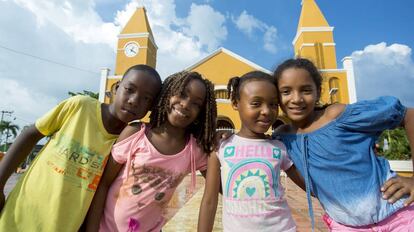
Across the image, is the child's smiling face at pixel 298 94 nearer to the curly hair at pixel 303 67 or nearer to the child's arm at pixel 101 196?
the curly hair at pixel 303 67

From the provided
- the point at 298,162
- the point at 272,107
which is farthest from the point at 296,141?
the point at 272,107

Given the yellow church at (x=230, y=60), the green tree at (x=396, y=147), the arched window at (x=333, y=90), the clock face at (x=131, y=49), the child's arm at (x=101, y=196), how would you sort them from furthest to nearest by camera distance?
the green tree at (x=396, y=147), the clock face at (x=131, y=49), the yellow church at (x=230, y=60), the arched window at (x=333, y=90), the child's arm at (x=101, y=196)

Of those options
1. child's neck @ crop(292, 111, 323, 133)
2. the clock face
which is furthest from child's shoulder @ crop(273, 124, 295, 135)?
the clock face

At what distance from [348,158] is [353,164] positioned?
3 centimetres

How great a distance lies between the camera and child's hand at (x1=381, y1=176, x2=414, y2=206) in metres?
1.18

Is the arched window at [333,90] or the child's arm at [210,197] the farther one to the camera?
the arched window at [333,90]

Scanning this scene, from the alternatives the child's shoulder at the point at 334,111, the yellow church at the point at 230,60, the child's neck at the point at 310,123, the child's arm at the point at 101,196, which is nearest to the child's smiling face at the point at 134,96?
the child's arm at the point at 101,196

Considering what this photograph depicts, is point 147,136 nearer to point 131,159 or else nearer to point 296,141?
point 131,159

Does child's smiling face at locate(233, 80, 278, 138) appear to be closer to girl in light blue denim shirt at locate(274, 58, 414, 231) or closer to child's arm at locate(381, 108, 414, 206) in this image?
girl in light blue denim shirt at locate(274, 58, 414, 231)

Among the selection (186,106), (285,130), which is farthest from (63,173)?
(285,130)

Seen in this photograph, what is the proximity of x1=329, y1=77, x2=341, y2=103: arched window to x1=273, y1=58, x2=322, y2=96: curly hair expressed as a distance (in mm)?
13884

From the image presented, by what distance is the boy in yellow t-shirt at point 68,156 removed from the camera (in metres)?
1.23

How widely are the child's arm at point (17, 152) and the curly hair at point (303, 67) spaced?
1.32 metres

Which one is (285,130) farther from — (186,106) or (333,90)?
(333,90)
